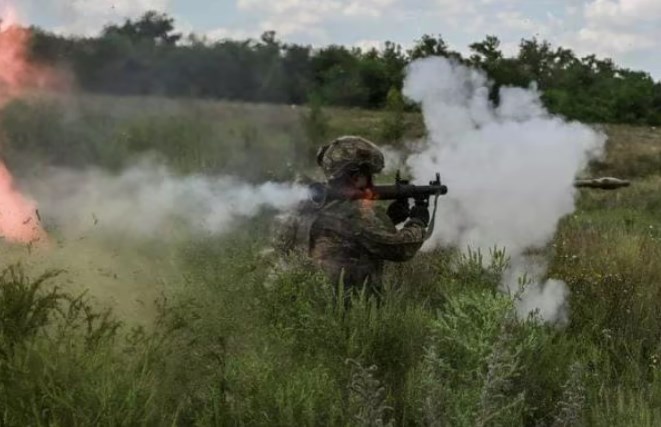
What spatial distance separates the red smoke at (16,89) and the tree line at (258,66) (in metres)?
0.12

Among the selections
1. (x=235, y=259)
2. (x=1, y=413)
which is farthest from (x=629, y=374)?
(x=1, y=413)

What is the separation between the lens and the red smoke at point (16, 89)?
666 cm

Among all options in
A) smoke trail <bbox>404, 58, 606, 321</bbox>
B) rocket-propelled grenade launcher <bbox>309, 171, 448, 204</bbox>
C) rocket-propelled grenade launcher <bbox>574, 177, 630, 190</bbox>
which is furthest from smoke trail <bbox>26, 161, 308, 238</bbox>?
rocket-propelled grenade launcher <bbox>574, 177, 630, 190</bbox>

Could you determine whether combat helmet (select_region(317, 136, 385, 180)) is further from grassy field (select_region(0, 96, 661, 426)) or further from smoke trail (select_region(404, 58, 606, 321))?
smoke trail (select_region(404, 58, 606, 321))

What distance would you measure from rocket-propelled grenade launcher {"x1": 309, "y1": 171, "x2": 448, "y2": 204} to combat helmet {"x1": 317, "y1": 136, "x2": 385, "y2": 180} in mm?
119

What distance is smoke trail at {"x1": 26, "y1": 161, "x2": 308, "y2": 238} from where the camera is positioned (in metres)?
7.42

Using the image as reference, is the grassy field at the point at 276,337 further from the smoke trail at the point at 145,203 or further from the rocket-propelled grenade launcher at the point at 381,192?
the rocket-propelled grenade launcher at the point at 381,192

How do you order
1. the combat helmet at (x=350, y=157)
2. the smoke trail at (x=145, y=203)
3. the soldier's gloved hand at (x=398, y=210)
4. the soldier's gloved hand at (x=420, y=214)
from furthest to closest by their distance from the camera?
1. the smoke trail at (x=145, y=203)
2. the soldier's gloved hand at (x=398, y=210)
3. the soldier's gloved hand at (x=420, y=214)
4. the combat helmet at (x=350, y=157)

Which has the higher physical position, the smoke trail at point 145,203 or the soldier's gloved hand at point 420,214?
the soldier's gloved hand at point 420,214

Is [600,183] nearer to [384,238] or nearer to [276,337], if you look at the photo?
[384,238]

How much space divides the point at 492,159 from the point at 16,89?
159 inches

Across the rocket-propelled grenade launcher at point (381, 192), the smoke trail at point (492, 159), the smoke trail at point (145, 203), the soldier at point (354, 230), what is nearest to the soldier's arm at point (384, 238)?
the soldier at point (354, 230)

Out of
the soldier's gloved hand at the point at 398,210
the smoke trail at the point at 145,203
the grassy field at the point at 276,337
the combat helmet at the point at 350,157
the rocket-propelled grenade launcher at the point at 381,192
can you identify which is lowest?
the grassy field at the point at 276,337

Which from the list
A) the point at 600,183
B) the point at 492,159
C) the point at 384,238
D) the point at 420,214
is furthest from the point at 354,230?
the point at 600,183
